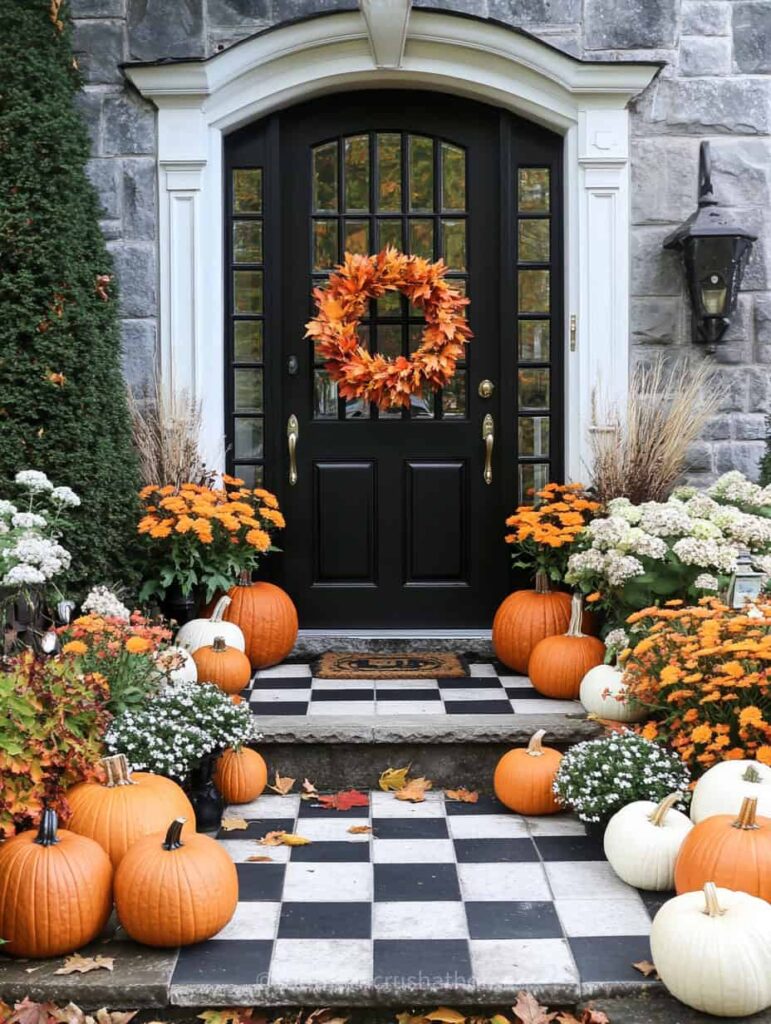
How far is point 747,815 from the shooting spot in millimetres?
3174

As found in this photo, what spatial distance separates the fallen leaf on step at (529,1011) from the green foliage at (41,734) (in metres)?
1.34

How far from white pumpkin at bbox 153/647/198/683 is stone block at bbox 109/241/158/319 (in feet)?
6.25

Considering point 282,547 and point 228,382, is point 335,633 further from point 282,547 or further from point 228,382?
point 228,382

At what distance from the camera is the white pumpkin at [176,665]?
13.8 feet

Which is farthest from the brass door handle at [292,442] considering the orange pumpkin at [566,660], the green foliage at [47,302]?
the orange pumpkin at [566,660]

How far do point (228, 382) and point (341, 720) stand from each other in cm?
209

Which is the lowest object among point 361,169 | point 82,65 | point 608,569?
point 608,569

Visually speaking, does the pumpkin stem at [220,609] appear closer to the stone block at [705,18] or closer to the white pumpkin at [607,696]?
the white pumpkin at [607,696]

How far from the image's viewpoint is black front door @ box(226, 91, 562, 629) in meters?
5.89

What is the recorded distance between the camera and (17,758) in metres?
3.17

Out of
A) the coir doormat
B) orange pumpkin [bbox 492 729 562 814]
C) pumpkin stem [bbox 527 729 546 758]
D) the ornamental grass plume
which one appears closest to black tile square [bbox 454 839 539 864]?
orange pumpkin [bbox 492 729 562 814]

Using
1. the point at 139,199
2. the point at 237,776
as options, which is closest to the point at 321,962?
the point at 237,776

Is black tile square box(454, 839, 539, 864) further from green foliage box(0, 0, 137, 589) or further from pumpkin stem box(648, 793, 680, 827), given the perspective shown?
green foliage box(0, 0, 137, 589)

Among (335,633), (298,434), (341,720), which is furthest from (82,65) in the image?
(341,720)
